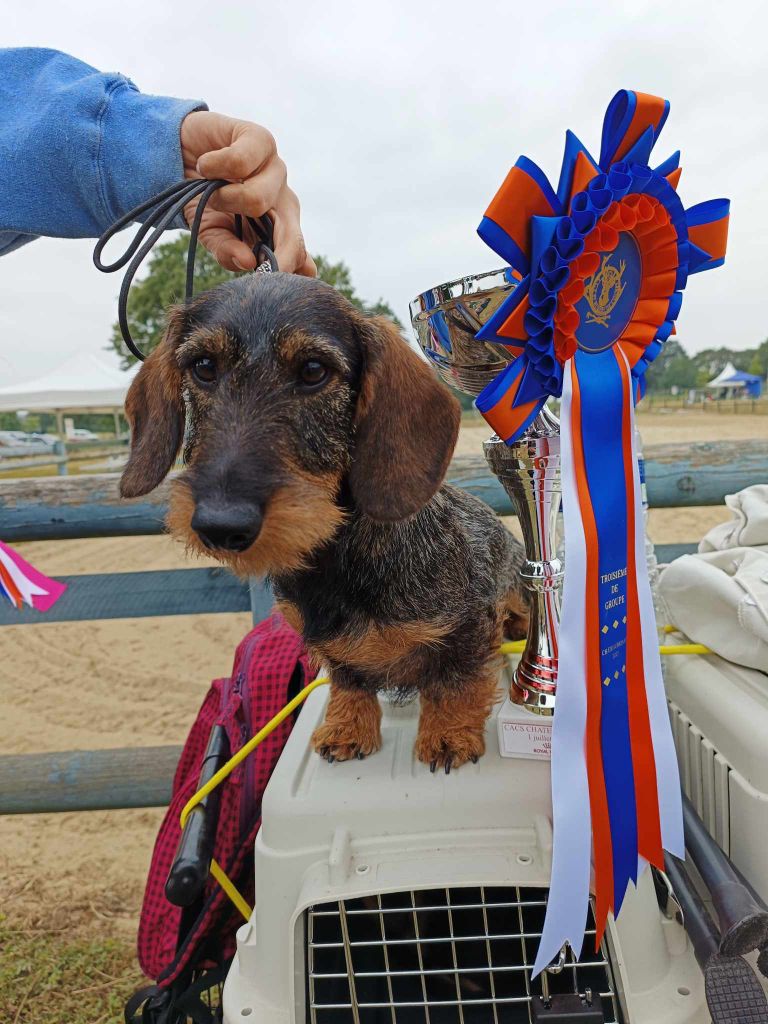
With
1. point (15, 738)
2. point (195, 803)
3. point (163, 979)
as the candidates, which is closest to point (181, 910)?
point (163, 979)

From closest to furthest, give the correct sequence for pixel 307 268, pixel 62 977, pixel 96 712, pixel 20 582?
pixel 307 268 → pixel 62 977 → pixel 20 582 → pixel 96 712

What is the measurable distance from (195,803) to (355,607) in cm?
39

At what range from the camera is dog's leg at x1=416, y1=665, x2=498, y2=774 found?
1002mm

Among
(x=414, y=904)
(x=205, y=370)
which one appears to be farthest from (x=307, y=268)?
(x=414, y=904)

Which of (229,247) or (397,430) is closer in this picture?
(397,430)

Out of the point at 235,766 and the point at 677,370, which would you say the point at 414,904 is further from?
the point at 677,370

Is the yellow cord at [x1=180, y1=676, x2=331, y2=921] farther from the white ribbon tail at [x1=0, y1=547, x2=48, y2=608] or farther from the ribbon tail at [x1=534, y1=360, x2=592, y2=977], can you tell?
the white ribbon tail at [x1=0, y1=547, x2=48, y2=608]

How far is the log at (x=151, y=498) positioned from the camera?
2281 mm

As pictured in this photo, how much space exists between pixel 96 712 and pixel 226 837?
327cm

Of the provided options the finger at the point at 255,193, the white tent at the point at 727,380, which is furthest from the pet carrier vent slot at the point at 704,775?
the white tent at the point at 727,380

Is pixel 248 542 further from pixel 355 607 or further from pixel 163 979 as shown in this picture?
pixel 163 979

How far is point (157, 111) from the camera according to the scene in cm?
111

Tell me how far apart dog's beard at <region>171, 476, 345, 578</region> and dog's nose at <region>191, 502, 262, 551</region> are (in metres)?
0.01

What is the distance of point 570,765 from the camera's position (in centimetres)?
76
